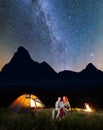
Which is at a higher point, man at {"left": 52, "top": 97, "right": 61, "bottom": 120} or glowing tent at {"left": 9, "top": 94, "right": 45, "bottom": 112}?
glowing tent at {"left": 9, "top": 94, "right": 45, "bottom": 112}

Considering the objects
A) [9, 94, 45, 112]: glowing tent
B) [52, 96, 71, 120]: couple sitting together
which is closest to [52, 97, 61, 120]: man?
[52, 96, 71, 120]: couple sitting together

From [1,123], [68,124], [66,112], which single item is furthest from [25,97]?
[68,124]

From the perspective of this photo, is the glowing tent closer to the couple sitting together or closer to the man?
the couple sitting together

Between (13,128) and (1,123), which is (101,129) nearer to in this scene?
(13,128)

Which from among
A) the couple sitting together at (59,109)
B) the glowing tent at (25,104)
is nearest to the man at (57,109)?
the couple sitting together at (59,109)

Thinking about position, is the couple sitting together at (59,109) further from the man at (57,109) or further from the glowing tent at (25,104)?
the glowing tent at (25,104)

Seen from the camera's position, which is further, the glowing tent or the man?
the glowing tent

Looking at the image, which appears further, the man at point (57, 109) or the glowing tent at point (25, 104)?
the glowing tent at point (25, 104)

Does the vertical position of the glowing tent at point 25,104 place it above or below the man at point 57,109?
above

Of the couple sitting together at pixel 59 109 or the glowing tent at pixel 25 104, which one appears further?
the glowing tent at pixel 25 104

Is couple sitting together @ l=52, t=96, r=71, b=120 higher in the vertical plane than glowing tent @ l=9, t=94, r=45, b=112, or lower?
lower

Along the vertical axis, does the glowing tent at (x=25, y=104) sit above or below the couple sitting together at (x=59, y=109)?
above

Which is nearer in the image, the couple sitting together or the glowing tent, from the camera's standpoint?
the couple sitting together

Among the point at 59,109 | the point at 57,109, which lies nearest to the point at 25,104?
the point at 57,109
